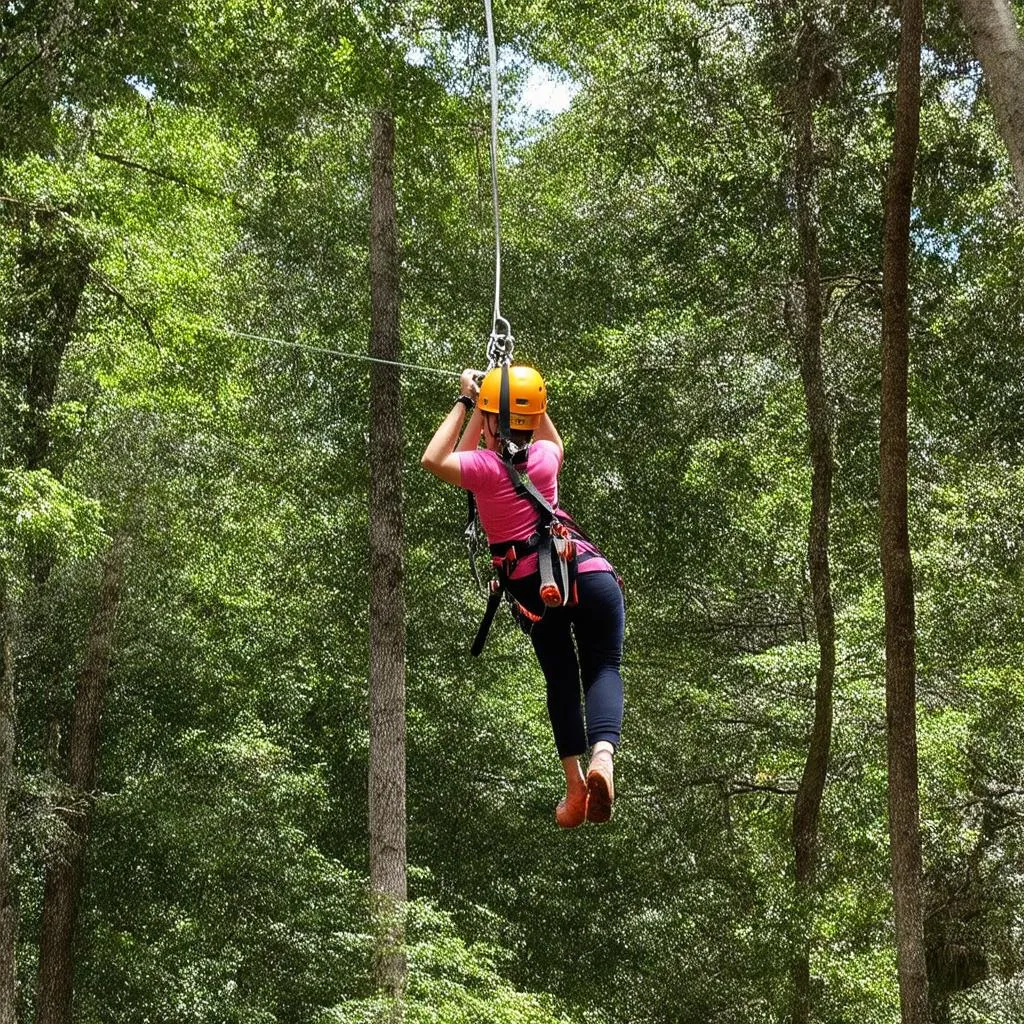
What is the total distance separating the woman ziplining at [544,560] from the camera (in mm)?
4574

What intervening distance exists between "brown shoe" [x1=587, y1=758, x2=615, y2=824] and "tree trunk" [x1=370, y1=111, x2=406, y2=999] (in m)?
7.51

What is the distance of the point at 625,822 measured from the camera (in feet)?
46.6

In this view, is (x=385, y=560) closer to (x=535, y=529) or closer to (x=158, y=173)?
(x=158, y=173)

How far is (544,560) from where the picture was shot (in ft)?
14.8

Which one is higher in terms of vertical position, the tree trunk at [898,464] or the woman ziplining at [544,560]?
the tree trunk at [898,464]

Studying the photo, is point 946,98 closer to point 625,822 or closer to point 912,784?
point 912,784

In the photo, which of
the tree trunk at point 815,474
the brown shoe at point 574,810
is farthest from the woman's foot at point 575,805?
the tree trunk at point 815,474

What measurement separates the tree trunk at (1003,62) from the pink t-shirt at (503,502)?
2839mm

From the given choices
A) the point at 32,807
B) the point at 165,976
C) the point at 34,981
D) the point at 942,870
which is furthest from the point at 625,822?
the point at 34,981

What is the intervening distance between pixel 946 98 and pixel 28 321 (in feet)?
24.0

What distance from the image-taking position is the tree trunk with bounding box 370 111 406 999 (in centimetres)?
1221

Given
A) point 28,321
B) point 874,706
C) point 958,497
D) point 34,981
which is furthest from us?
point 34,981

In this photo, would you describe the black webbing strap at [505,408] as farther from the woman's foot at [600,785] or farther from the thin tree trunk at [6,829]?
the thin tree trunk at [6,829]

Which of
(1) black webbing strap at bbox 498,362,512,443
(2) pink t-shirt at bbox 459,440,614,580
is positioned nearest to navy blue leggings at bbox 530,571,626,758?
(2) pink t-shirt at bbox 459,440,614,580
